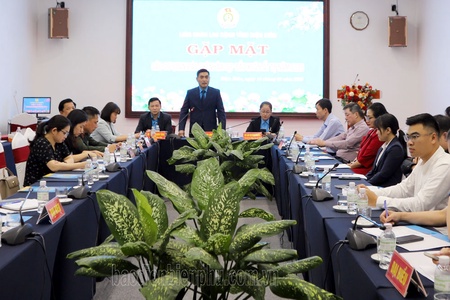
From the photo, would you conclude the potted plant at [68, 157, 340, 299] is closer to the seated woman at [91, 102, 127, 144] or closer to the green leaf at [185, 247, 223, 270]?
the green leaf at [185, 247, 223, 270]

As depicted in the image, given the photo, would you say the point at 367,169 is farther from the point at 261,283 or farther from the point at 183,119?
the point at 261,283

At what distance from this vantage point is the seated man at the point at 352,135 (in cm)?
591

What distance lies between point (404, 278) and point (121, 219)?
0.76 meters

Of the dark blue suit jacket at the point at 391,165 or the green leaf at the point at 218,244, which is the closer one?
the green leaf at the point at 218,244

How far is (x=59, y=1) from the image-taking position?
29.4ft

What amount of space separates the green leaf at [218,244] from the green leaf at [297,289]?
13cm

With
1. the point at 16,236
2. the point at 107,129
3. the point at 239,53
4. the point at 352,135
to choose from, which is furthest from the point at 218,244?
the point at 239,53

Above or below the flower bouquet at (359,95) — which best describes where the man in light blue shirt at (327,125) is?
below

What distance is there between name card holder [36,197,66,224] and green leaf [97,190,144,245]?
42.5 inches

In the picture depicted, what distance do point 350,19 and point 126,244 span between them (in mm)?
8274

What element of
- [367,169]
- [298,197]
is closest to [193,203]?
[298,197]

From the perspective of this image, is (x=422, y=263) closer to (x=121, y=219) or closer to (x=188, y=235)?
(x=188, y=235)

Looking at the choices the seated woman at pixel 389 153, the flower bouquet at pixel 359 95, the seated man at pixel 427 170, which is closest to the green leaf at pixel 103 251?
the seated man at pixel 427 170

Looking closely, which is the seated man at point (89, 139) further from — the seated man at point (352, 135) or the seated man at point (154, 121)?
the seated man at point (352, 135)
